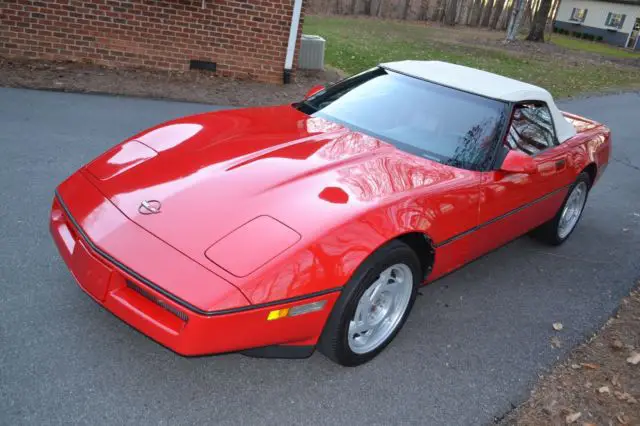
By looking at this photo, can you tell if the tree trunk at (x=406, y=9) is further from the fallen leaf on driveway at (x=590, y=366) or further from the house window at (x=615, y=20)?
the fallen leaf on driveway at (x=590, y=366)

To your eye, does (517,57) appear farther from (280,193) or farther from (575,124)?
(280,193)

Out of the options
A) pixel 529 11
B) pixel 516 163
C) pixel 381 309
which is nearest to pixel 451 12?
pixel 529 11

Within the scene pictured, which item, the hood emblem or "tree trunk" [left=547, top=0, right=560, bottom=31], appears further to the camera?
"tree trunk" [left=547, top=0, right=560, bottom=31]

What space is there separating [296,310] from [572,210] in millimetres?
3680

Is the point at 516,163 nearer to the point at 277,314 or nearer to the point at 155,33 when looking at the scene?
the point at 277,314

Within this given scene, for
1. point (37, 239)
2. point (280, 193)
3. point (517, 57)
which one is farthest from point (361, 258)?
point (517, 57)

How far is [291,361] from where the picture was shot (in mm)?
3158

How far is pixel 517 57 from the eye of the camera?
66.9 ft

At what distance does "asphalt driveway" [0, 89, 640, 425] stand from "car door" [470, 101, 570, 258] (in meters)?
0.49

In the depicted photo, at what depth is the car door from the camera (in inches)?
147

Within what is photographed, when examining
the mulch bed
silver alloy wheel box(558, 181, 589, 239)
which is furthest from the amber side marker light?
the mulch bed

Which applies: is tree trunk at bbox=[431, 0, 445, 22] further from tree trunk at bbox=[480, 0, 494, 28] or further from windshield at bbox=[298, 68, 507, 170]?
windshield at bbox=[298, 68, 507, 170]

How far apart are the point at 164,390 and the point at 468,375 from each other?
66.2 inches

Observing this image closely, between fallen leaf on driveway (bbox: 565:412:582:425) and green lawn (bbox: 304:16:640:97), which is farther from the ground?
green lawn (bbox: 304:16:640:97)
